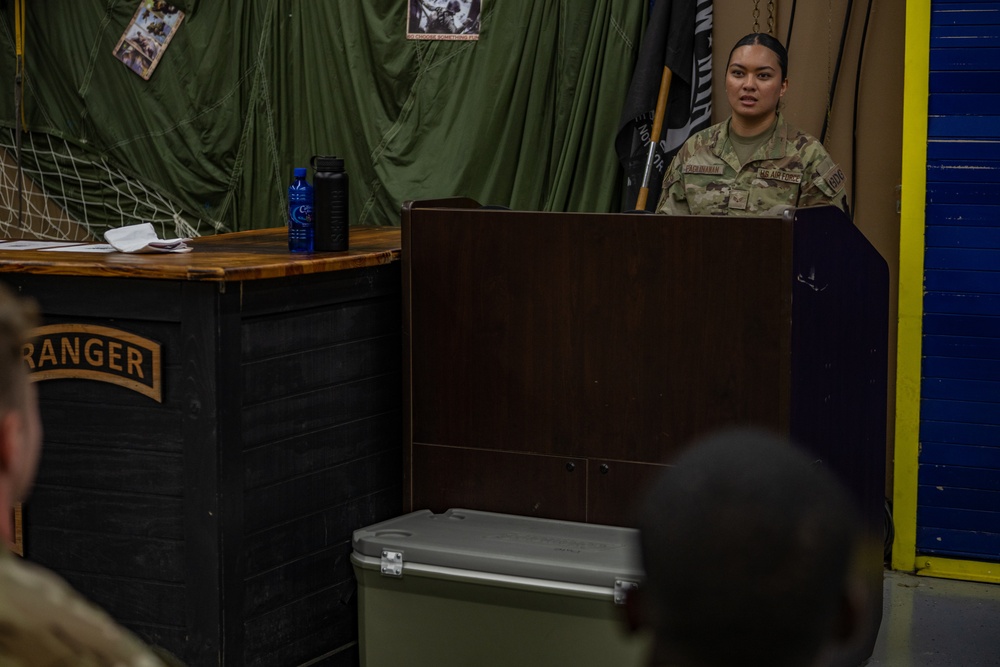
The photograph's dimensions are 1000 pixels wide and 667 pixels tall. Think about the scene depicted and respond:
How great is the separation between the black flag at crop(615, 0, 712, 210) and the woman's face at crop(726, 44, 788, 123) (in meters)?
0.64

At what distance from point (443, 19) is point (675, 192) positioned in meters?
1.55

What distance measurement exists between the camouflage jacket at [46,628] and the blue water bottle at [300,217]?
236cm

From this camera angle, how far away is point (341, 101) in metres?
5.67

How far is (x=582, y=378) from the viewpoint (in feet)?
10.9

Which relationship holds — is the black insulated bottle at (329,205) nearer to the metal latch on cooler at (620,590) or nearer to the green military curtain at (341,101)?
the metal latch on cooler at (620,590)

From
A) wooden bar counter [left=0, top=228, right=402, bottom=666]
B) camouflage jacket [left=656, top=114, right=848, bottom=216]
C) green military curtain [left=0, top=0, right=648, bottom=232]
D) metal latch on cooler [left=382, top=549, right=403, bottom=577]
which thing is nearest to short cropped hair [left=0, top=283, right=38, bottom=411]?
wooden bar counter [left=0, top=228, right=402, bottom=666]

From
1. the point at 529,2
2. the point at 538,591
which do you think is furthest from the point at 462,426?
the point at 529,2

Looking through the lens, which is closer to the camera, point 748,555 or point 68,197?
point 748,555

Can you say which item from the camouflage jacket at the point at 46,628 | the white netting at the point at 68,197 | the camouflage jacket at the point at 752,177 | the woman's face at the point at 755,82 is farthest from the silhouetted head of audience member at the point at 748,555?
the white netting at the point at 68,197

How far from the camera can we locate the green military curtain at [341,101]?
5.23 metres

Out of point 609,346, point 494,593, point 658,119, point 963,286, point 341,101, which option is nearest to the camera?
point 494,593

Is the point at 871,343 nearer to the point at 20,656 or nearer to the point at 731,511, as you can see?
the point at 731,511

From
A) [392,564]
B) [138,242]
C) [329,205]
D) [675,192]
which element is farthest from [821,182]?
[138,242]

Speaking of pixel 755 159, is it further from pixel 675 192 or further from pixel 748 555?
pixel 748 555
